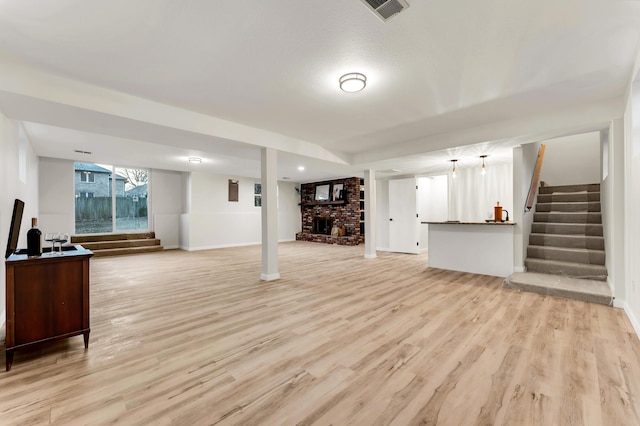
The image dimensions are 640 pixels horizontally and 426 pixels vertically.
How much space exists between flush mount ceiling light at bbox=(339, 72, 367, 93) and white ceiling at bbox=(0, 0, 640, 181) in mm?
76

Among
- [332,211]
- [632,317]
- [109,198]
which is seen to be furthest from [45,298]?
[332,211]

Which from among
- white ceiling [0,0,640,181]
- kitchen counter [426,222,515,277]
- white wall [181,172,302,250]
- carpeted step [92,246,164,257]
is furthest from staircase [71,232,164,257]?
kitchen counter [426,222,515,277]

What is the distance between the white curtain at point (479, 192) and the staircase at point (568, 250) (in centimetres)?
76

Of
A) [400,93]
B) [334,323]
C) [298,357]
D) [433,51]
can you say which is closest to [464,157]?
[400,93]

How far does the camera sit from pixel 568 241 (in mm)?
4773

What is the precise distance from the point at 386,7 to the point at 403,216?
6552mm

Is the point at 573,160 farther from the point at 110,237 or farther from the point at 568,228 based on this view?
the point at 110,237

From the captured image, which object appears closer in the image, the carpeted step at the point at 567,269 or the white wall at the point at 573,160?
the carpeted step at the point at 567,269

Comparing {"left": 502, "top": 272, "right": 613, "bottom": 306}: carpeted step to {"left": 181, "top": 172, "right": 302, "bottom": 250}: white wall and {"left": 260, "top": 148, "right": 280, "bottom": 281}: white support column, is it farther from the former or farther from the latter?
{"left": 181, "top": 172, "right": 302, "bottom": 250}: white wall

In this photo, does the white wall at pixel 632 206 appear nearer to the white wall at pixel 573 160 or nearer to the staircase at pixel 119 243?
the white wall at pixel 573 160

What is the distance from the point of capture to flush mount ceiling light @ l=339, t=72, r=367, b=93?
2.80 meters

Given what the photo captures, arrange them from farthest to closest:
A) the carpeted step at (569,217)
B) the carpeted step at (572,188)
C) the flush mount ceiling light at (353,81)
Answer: the carpeted step at (572,188) < the carpeted step at (569,217) < the flush mount ceiling light at (353,81)

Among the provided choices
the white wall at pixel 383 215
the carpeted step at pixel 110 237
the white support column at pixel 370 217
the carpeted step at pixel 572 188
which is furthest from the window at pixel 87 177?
the carpeted step at pixel 572 188

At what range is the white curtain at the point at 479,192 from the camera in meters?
6.68
